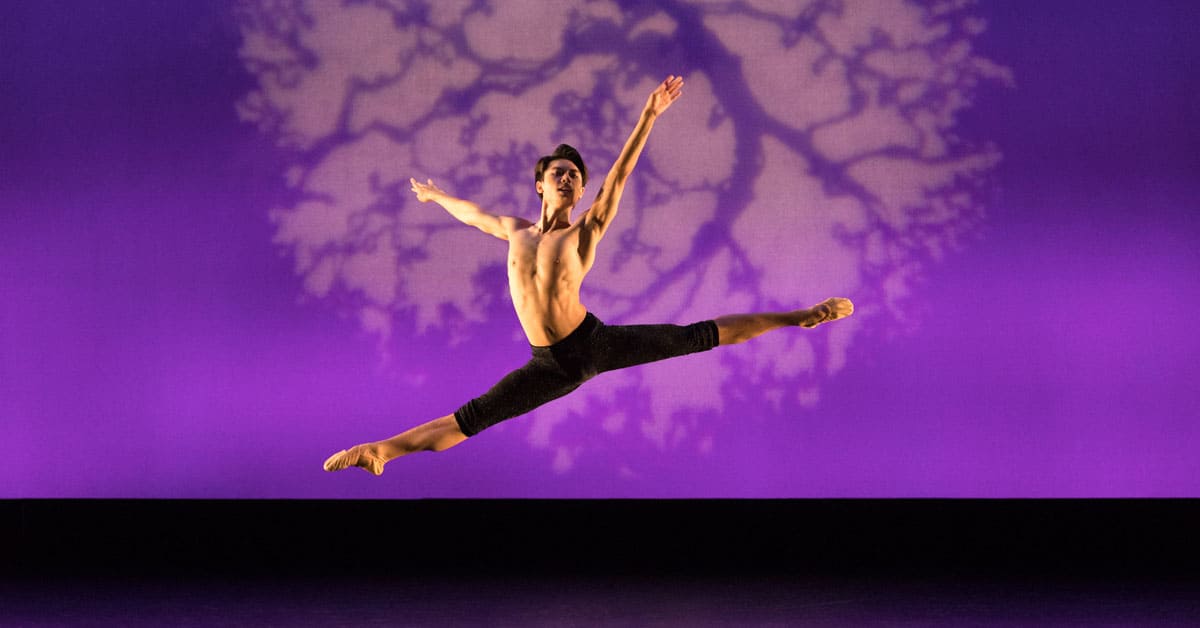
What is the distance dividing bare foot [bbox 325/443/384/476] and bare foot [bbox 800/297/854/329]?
1608mm

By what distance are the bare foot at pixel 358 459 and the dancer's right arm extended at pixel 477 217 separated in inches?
35.9

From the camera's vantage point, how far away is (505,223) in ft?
13.4

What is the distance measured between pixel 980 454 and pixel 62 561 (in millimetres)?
4164

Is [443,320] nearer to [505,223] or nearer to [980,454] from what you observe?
[505,223]

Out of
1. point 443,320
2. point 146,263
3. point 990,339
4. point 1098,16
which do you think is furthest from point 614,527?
point 1098,16

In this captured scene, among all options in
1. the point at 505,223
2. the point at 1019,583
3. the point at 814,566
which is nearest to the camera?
the point at 505,223

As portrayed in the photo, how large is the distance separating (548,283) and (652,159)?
1.35 m

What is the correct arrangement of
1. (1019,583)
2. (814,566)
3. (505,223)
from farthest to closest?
(814,566) → (1019,583) → (505,223)

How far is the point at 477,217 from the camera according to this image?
4.13 m

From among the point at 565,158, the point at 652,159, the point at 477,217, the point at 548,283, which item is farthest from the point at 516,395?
the point at 652,159

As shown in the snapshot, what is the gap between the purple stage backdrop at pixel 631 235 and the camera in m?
4.91

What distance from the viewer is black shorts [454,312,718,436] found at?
12.8ft

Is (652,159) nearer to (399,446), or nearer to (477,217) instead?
(477,217)

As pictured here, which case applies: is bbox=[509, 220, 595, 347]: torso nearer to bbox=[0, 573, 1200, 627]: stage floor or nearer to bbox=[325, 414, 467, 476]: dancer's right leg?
bbox=[325, 414, 467, 476]: dancer's right leg
